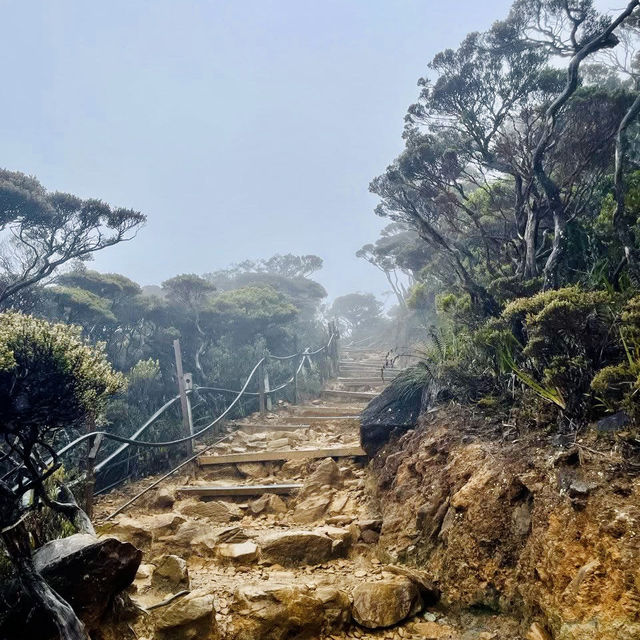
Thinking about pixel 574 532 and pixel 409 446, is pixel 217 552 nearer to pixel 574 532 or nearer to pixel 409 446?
pixel 409 446

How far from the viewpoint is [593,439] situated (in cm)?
272

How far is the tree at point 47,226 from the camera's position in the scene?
9625 millimetres

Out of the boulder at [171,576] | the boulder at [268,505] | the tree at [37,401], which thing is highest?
the tree at [37,401]

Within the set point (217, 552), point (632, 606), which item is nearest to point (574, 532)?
point (632, 606)

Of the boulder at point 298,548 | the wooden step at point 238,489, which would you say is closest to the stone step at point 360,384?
the wooden step at point 238,489

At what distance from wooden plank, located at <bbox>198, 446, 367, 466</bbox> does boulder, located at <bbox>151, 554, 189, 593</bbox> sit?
123 inches

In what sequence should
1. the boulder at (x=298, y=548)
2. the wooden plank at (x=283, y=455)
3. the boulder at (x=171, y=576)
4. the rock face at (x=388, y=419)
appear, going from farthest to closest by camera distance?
the wooden plank at (x=283, y=455) → the rock face at (x=388, y=419) → the boulder at (x=298, y=548) → the boulder at (x=171, y=576)

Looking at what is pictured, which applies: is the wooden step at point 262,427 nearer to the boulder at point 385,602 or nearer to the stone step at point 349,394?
the stone step at point 349,394

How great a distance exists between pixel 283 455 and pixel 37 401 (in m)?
4.36

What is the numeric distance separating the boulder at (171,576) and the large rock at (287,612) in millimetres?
556

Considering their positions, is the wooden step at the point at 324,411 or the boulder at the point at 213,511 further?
the wooden step at the point at 324,411

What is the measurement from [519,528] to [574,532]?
1.66 feet

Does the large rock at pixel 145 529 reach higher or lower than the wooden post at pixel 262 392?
lower

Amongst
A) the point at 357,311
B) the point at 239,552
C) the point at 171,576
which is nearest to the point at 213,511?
the point at 239,552
